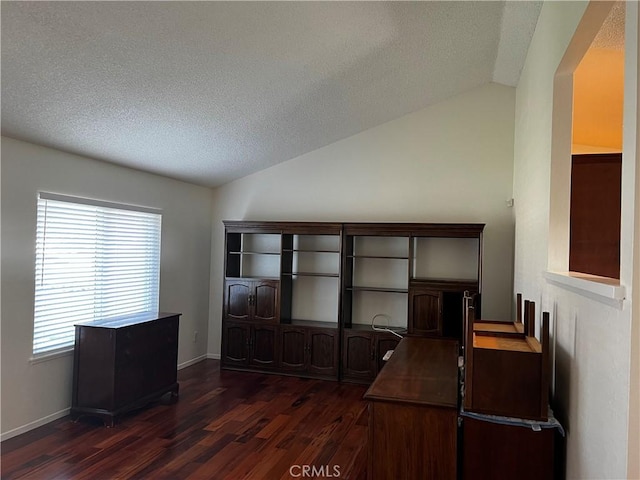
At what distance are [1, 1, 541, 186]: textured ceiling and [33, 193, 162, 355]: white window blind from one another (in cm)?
54

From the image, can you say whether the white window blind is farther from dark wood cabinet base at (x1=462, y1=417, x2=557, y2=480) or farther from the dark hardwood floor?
dark wood cabinet base at (x1=462, y1=417, x2=557, y2=480)

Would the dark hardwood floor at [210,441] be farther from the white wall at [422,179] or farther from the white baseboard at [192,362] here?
the white wall at [422,179]

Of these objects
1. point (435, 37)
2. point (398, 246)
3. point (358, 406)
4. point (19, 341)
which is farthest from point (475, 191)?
point (19, 341)

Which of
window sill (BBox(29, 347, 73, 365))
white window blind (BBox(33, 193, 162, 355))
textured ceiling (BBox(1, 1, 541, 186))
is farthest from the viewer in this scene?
white window blind (BBox(33, 193, 162, 355))

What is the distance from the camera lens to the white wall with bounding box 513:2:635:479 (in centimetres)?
157

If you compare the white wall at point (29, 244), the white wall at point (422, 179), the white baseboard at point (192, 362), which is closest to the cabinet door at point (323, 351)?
the white wall at point (422, 179)

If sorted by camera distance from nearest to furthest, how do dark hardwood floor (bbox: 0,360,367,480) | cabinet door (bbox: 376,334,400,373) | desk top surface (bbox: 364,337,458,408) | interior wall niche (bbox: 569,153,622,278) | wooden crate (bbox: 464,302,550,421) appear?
wooden crate (bbox: 464,302,550,421) → desk top surface (bbox: 364,337,458,408) → interior wall niche (bbox: 569,153,622,278) → dark hardwood floor (bbox: 0,360,367,480) → cabinet door (bbox: 376,334,400,373)

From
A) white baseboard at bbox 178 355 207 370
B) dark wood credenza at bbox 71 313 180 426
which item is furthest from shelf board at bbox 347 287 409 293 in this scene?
dark wood credenza at bbox 71 313 180 426

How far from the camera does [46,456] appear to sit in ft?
10.8

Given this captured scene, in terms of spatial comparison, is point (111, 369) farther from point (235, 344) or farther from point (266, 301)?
point (266, 301)

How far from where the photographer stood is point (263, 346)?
557 centimetres

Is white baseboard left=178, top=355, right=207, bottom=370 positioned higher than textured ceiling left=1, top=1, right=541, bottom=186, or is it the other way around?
textured ceiling left=1, top=1, right=541, bottom=186

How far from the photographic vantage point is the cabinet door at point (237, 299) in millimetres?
5629

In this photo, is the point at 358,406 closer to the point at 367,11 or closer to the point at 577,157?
the point at 577,157
